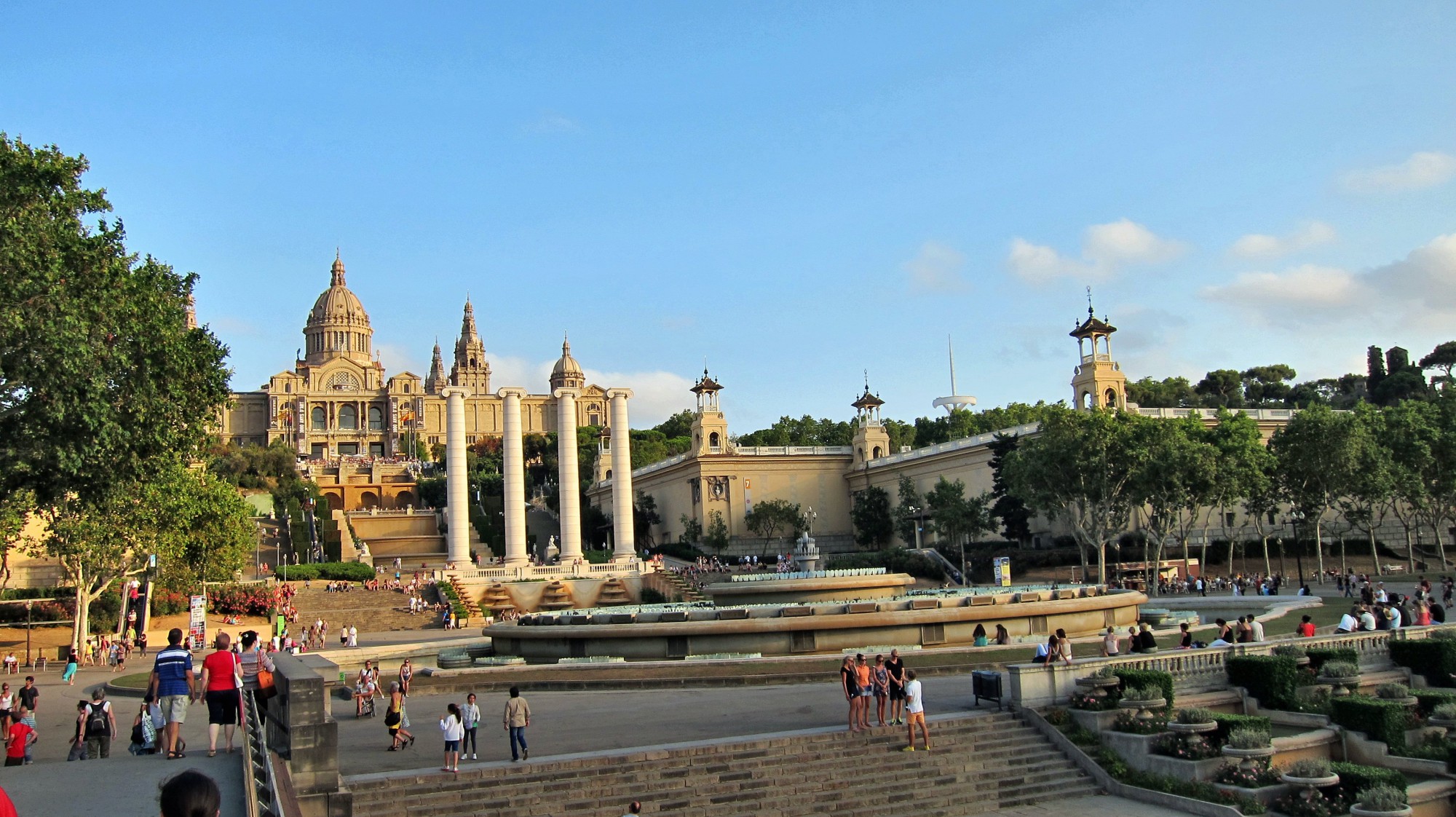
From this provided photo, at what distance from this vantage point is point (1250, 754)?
19922 mm

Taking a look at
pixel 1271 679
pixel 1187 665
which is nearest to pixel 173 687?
pixel 1187 665

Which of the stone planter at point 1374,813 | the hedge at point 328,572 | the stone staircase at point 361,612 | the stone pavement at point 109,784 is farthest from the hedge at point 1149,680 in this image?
the hedge at point 328,572

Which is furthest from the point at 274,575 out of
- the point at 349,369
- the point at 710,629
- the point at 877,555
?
the point at 349,369

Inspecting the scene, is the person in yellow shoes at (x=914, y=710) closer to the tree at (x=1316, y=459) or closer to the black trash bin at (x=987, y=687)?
the black trash bin at (x=987, y=687)

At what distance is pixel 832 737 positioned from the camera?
816 inches

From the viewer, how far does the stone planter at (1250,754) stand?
19844mm

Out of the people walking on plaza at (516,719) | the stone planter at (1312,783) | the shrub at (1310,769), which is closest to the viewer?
the stone planter at (1312,783)

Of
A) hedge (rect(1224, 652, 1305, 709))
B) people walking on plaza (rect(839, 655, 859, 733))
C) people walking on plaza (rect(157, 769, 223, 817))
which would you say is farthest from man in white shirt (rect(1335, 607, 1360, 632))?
people walking on plaza (rect(157, 769, 223, 817))

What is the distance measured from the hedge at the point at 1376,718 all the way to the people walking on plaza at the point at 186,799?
2202 centimetres

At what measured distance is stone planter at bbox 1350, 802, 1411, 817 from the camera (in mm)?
17359

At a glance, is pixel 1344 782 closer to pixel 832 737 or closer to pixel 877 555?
pixel 832 737

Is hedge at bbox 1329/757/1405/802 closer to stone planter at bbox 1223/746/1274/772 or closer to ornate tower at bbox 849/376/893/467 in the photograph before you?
stone planter at bbox 1223/746/1274/772

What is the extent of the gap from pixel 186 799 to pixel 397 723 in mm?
17416

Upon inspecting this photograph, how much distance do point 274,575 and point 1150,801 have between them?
5873 cm
